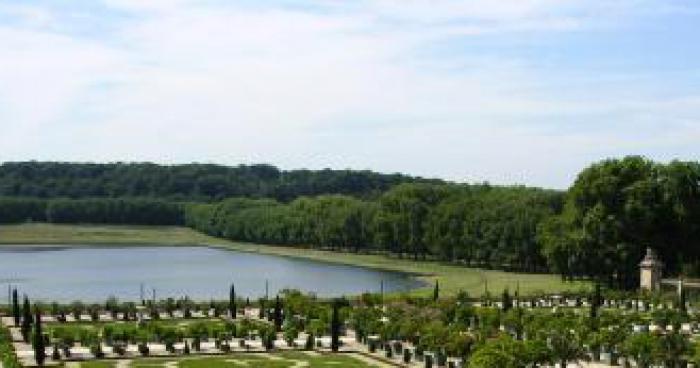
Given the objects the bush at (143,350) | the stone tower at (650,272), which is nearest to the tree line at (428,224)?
the stone tower at (650,272)

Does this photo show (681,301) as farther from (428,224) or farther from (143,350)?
(428,224)

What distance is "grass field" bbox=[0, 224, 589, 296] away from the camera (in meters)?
94.2

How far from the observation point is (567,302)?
7994 cm

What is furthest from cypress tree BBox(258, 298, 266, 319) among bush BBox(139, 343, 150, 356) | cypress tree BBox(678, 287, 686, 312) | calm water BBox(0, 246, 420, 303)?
cypress tree BBox(678, 287, 686, 312)

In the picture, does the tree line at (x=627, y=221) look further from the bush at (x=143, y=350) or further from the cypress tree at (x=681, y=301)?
the bush at (x=143, y=350)

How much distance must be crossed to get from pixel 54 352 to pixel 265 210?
123m

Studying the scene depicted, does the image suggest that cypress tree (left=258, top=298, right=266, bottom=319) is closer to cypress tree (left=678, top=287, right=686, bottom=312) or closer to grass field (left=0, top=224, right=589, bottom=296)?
grass field (left=0, top=224, right=589, bottom=296)

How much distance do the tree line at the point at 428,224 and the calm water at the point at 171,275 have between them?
9.73 m

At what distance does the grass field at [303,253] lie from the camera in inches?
3711

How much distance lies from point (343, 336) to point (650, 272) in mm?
33156

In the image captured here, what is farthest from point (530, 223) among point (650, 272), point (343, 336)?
point (343, 336)

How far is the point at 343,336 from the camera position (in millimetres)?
61375

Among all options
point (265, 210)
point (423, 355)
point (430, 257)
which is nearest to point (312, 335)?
point (423, 355)

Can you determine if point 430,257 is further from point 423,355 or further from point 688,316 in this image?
point 423,355
